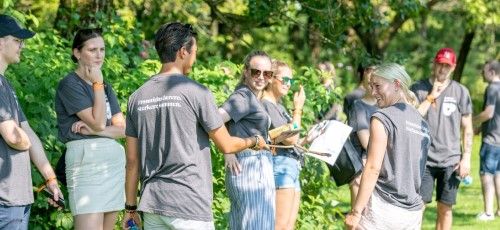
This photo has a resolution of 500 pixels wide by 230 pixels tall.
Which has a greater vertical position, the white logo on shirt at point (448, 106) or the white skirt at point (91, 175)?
the white logo on shirt at point (448, 106)

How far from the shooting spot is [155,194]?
5.53 meters

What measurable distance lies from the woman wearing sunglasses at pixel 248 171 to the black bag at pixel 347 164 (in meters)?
2.00

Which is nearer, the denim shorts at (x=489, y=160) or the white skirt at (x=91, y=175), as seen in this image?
the white skirt at (x=91, y=175)

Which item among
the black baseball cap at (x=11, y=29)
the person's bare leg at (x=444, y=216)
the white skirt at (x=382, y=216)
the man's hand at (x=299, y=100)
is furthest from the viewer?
the person's bare leg at (x=444, y=216)

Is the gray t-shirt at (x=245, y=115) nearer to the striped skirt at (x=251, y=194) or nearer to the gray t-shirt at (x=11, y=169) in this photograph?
the striped skirt at (x=251, y=194)

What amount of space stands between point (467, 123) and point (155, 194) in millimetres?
5060

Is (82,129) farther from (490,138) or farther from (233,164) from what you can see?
(490,138)

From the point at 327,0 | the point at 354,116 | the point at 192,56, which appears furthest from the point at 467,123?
the point at 192,56

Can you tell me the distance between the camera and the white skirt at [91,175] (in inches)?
261

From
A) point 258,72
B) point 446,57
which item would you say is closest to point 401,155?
point 258,72

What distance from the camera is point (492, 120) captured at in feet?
42.3

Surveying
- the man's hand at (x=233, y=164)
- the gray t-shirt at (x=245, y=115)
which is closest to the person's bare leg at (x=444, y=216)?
the gray t-shirt at (x=245, y=115)

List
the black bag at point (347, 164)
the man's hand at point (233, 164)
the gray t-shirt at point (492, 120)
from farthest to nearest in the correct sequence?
the gray t-shirt at point (492, 120), the black bag at point (347, 164), the man's hand at point (233, 164)

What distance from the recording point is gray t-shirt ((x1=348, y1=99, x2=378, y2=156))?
935cm
